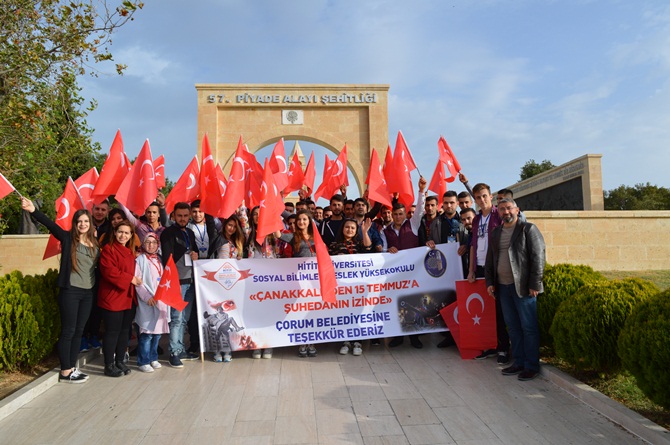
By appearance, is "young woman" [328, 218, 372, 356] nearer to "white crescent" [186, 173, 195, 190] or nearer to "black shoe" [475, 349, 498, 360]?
"black shoe" [475, 349, 498, 360]

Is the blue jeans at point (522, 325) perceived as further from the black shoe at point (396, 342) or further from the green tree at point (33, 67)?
the green tree at point (33, 67)

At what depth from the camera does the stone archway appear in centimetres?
2288

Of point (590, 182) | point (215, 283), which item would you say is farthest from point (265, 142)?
point (215, 283)

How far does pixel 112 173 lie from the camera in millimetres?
6480

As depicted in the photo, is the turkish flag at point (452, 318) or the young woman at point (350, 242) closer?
the turkish flag at point (452, 318)

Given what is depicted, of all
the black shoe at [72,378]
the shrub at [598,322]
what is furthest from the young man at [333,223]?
the black shoe at [72,378]

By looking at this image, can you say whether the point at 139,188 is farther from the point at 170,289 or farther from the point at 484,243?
the point at 484,243

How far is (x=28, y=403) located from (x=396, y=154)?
6.09 meters

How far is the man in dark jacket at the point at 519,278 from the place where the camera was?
4859 millimetres

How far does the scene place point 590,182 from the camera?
1712 centimetres

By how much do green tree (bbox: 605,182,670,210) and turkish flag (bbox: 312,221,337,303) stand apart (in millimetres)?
34893

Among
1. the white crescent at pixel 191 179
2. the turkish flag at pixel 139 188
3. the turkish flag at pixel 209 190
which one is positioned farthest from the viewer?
the white crescent at pixel 191 179

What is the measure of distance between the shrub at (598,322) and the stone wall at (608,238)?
35.6ft

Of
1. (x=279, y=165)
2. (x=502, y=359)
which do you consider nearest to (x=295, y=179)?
(x=279, y=165)
